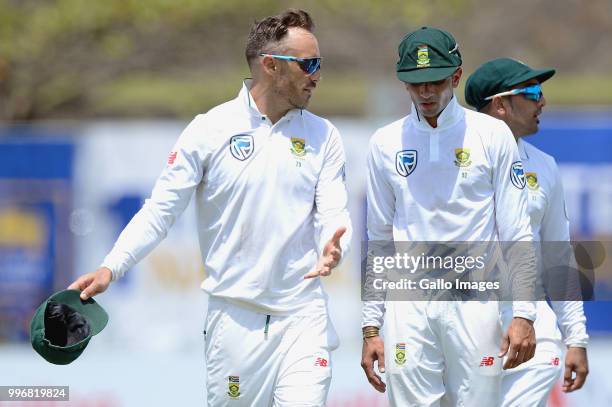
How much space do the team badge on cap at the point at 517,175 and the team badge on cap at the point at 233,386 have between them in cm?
156

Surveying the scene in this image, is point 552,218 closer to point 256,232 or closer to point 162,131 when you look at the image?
point 256,232

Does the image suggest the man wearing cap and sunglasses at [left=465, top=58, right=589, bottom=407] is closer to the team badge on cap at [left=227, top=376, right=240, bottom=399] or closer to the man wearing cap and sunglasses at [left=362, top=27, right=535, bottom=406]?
the man wearing cap and sunglasses at [left=362, top=27, right=535, bottom=406]

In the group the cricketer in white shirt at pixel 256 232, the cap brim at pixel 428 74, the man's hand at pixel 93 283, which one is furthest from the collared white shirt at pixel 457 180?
the man's hand at pixel 93 283

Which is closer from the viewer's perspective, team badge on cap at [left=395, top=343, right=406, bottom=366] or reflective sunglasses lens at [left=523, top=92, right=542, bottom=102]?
team badge on cap at [left=395, top=343, right=406, bottom=366]

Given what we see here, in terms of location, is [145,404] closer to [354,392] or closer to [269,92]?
[354,392]

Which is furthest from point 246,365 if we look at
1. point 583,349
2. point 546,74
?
point 546,74

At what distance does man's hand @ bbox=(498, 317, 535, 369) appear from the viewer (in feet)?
17.2

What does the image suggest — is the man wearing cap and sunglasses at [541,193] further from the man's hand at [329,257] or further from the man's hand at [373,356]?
the man's hand at [329,257]

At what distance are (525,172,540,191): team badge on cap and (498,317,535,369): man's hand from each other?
0.85 m

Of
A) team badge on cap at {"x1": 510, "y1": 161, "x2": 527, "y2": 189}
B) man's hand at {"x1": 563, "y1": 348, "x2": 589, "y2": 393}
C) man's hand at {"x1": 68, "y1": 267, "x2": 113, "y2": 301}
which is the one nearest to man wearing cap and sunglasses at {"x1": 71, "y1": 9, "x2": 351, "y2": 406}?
man's hand at {"x1": 68, "y1": 267, "x2": 113, "y2": 301}

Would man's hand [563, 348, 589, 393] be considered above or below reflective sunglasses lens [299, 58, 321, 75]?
below

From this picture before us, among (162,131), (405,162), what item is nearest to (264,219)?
(405,162)

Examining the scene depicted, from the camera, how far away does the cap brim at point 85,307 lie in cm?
530

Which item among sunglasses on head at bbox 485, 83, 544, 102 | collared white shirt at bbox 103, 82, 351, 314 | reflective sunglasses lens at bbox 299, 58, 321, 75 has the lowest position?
collared white shirt at bbox 103, 82, 351, 314
